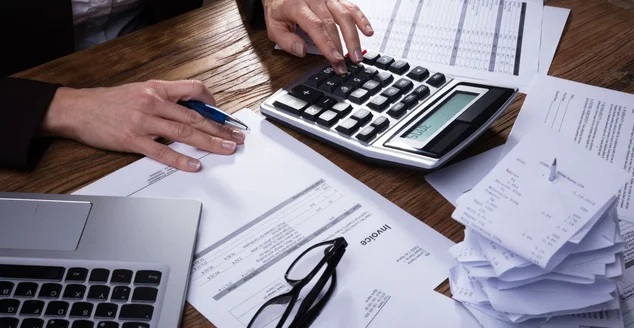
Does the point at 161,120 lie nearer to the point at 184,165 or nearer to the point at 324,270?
the point at 184,165

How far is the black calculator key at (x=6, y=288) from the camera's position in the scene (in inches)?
23.4

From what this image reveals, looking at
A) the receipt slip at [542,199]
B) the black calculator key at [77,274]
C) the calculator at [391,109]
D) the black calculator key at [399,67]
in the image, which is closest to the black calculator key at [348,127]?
the calculator at [391,109]

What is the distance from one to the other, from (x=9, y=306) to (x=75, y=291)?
6 cm

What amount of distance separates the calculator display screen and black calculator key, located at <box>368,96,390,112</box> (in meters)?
0.05

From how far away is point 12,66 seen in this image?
1.08 meters

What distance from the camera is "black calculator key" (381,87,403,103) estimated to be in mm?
808

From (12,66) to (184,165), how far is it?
492 mm

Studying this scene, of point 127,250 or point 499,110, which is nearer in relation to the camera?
point 127,250

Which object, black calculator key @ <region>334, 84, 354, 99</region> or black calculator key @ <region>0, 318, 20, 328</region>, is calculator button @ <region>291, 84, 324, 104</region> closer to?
black calculator key @ <region>334, 84, 354, 99</region>

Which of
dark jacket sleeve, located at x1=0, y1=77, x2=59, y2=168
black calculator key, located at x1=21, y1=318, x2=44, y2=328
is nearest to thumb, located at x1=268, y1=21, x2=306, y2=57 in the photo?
dark jacket sleeve, located at x1=0, y1=77, x2=59, y2=168

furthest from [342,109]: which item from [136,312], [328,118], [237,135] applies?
[136,312]

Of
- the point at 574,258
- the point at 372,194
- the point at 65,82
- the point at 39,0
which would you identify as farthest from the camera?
the point at 39,0

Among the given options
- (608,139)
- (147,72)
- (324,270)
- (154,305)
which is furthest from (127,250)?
(608,139)

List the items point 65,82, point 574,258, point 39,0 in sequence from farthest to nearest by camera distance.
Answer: point 39,0, point 65,82, point 574,258
